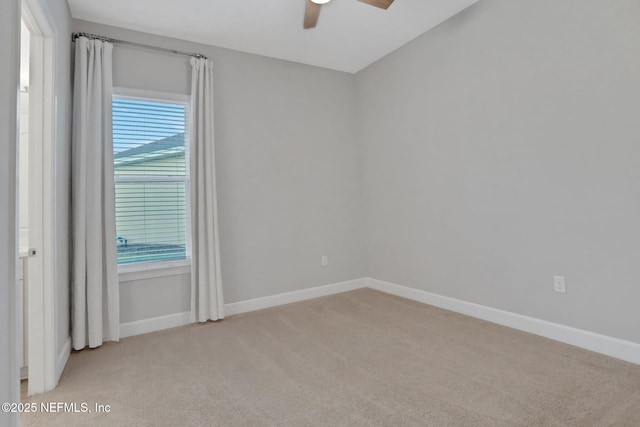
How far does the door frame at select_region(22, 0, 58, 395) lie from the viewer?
6.60 feet

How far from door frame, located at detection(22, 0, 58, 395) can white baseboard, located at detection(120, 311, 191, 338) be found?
0.85 m

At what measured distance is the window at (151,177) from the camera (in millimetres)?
3041

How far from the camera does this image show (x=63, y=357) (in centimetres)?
236

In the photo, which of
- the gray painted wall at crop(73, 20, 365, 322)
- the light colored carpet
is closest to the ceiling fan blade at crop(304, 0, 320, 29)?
the gray painted wall at crop(73, 20, 365, 322)

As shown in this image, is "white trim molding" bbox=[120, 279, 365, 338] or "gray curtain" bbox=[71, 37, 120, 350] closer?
"gray curtain" bbox=[71, 37, 120, 350]

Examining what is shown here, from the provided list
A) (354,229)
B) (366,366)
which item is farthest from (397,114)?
(366,366)

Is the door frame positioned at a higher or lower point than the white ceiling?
A: lower

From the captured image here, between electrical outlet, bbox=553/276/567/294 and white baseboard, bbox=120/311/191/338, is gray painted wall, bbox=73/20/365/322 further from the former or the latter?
electrical outlet, bbox=553/276/567/294

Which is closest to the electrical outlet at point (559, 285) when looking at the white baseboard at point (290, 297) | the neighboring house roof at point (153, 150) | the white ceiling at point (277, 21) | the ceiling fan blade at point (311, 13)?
the white baseboard at point (290, 297)

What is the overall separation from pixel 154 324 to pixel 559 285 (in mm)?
3392

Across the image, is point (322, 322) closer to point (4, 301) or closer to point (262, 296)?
point (262, 296)

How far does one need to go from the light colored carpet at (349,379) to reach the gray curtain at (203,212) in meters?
0.28

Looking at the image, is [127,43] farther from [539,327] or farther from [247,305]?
[539,327]

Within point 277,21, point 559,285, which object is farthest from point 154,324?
point 559,285
